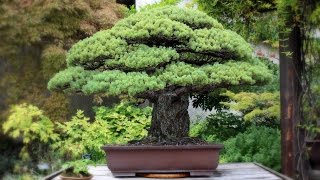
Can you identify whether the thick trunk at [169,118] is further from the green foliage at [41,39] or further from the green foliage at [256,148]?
the green foliage at [41,39]

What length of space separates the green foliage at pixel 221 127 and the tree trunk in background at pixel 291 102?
256 cm

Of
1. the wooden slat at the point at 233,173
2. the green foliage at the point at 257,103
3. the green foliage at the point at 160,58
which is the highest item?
the green foliage at the point at 160,58

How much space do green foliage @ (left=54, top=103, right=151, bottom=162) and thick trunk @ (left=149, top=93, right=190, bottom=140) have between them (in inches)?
78.4

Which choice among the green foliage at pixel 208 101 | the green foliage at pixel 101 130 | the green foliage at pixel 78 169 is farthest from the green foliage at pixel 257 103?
the green foliage at pixel 78 169

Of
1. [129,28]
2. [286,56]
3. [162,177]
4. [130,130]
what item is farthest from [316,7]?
[130,130]

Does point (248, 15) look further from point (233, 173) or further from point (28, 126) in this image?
point (28, 126)

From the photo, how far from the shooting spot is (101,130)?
6176 millimetres

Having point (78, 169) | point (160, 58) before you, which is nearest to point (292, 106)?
point (160, 58)

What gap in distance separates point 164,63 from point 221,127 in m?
3.02

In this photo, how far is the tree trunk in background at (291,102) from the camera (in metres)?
3.59

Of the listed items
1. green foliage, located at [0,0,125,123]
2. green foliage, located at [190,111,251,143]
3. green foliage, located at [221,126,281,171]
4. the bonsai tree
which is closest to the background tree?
green foliage, located at [0,0,125,123]

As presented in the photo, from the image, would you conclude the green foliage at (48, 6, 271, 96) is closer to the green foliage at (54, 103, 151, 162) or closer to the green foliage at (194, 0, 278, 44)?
the green foliage at (194, 0, 278, 44)

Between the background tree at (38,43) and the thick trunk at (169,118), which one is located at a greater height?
the background tree at (38,43)

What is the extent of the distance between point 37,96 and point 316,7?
11.4ft
